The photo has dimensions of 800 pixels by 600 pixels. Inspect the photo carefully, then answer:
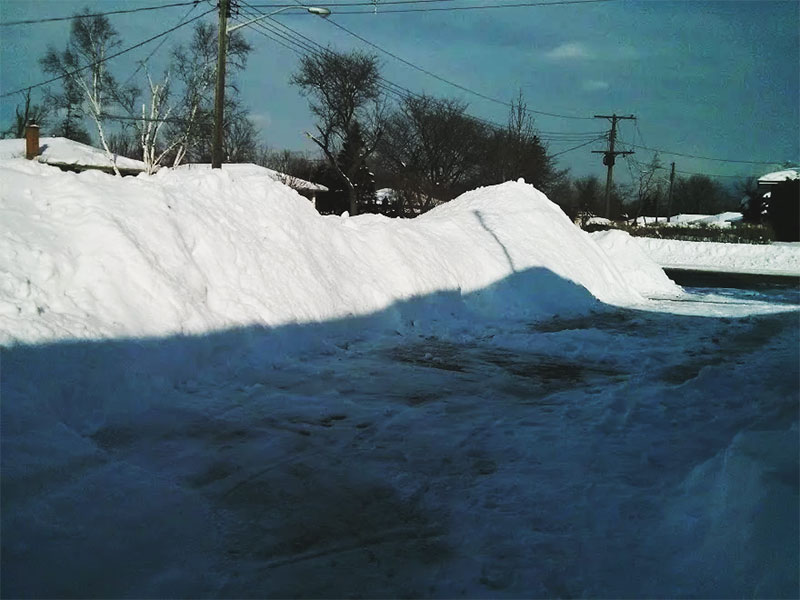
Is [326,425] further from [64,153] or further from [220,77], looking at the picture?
[64,153]

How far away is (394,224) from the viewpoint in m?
13.0

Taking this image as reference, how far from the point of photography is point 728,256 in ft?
116

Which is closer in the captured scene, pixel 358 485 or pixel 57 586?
pixel 57 586

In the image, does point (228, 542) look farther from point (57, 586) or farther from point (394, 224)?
point (394, 224)

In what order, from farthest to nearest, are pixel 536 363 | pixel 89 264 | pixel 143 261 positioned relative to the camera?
pixel 536 363
pixel 143 261
pixel 89 264

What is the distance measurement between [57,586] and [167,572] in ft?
1.52

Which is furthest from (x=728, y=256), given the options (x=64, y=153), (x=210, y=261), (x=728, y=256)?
(x=64, y=153)

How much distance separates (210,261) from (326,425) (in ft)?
11.4

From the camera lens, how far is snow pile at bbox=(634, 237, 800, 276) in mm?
32581

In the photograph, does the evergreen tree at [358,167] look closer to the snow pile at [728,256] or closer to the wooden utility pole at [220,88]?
the snow pile at [728,256]

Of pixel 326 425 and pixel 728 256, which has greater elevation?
pixel 728 256

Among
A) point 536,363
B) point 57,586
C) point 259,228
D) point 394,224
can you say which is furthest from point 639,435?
point 394,224

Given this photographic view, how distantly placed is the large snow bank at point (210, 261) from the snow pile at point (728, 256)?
891 inches

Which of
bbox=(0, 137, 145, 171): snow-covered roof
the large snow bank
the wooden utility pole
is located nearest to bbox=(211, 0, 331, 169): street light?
the wooden utility pole
